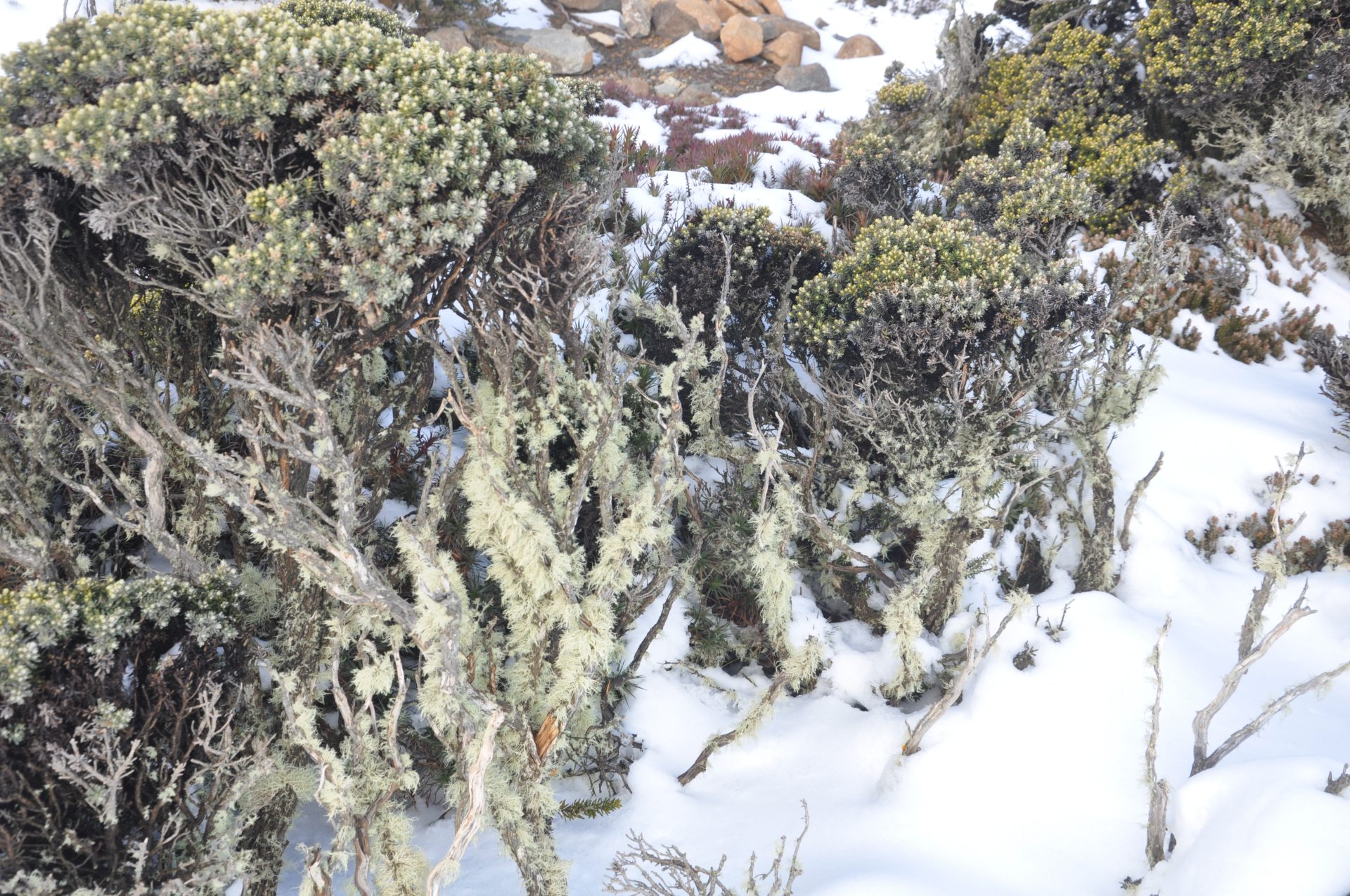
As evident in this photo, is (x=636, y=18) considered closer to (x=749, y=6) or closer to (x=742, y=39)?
(x=742, y=39)

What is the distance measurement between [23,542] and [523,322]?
2.63m

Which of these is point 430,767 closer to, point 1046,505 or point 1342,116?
point 1046,505

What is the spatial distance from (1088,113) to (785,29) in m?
16.5

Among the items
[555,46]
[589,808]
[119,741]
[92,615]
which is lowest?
[589,808]

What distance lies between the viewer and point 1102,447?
548cm

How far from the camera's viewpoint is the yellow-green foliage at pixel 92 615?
2902 mm

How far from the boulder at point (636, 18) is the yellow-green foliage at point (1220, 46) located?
17283 mm

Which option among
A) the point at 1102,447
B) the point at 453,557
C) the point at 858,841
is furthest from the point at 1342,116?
the point at 453,557

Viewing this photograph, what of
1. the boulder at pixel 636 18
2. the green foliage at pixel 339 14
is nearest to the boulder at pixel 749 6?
the boulder at pixel 636 18

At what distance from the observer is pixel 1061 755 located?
436 centimetres

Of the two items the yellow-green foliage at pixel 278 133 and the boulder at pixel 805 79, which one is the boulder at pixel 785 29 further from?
the yellow-green foliage at pixel 278 133

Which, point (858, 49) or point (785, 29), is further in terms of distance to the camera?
point (858, 49)

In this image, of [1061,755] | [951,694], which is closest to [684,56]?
[951,694]

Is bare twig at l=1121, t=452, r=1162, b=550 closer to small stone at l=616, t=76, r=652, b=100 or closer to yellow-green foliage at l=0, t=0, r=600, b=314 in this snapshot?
yellow-green foliage at l=0, t=0, r=600, b=314
